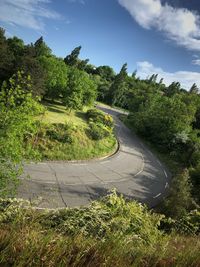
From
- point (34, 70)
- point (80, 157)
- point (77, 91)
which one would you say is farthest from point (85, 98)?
point (80, 157)

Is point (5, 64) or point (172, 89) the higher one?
point (172, 89)

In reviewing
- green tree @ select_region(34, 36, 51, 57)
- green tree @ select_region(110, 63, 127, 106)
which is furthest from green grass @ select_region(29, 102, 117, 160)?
green tree @ select_region(110, 63, 127, 106)

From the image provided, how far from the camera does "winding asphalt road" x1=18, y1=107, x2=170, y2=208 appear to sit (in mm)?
22047

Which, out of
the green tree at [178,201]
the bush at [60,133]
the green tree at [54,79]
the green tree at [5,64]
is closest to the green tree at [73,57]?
the green tree at [54,79]

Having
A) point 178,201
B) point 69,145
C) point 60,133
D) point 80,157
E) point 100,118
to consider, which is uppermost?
point 100,118

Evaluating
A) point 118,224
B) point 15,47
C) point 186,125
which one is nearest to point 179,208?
point 118,224

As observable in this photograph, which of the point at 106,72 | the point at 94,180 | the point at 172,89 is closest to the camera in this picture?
the point at 94,180

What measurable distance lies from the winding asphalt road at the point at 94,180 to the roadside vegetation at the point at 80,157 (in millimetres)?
1587

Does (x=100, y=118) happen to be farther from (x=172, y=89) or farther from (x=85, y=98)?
(x=172, y=89)

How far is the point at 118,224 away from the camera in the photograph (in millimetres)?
5582

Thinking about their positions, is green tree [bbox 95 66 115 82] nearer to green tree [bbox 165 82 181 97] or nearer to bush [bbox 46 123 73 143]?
green tree [bbox 165 82 181 97]

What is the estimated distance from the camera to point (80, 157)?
3284cm

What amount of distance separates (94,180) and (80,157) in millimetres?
5227

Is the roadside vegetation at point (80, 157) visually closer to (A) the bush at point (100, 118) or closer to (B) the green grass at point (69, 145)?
(B) the green grass at point (69, 145)
